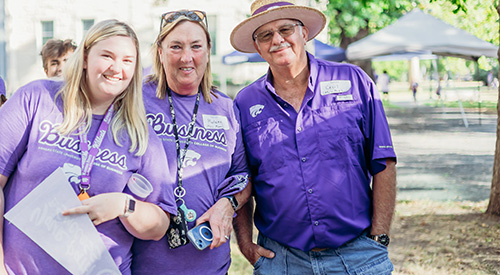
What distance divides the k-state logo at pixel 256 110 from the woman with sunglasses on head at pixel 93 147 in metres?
0.78

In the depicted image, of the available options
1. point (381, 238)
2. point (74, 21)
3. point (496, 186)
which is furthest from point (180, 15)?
point (74, 21)

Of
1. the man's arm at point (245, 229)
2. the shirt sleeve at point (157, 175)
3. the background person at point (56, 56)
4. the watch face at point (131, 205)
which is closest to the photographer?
the watch face at point (131, 205)

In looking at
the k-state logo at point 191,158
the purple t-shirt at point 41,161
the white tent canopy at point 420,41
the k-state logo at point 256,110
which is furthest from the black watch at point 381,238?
the white tent canopy at point 420,41

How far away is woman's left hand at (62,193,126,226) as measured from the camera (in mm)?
2184

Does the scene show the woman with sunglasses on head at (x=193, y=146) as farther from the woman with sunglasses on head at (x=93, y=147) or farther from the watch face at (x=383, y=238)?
the watch face at (x=383, y=238)

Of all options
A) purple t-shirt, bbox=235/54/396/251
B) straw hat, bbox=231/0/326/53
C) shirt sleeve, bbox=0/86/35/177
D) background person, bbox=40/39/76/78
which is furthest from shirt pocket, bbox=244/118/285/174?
background person, bbox=40/39/76/78

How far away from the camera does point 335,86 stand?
9.97 ft

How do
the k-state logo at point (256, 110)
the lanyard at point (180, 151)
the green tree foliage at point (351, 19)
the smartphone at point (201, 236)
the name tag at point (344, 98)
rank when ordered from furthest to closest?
1. the green tree foliage at point (351, 19)
2. the k-state logo at point (256, 110)
3. the name tag at point (344, 98)
4. the lanyard at point (180, 151)
5. the smartphone at point (201, 236)

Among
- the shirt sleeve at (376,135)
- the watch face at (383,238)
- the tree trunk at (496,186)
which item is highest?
the shirt sleeve at (376,135)

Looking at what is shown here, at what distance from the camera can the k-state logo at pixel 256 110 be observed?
309 cm

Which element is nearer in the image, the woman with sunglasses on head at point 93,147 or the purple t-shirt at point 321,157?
the woman with sunglasses on head at point 93,147

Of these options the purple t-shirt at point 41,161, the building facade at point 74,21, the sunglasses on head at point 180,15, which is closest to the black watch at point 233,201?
the purple t-shirt at point 41,161

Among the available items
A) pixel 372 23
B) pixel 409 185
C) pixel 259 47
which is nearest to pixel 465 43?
pixel 409 185

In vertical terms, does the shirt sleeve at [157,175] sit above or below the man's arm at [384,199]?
above
